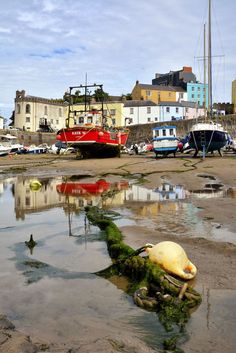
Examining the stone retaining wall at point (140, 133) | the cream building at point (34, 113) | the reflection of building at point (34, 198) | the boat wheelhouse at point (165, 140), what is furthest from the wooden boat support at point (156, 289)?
the cream building at point (34, 113)

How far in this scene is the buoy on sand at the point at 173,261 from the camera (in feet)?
17.7

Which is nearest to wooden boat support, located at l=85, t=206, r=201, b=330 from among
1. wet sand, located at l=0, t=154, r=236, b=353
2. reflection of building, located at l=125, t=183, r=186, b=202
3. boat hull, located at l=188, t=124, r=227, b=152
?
wet sand, located at l=0, t=154, r=236, b=353

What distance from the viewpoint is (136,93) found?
93000mm

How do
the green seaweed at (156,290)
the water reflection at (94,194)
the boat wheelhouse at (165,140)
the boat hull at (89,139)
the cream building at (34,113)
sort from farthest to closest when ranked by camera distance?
the cream building at (34,113) → the boat wheelhouse at (165,140) → the boat hull at (89,139) → the water reflection at (94,194) → the green seaweed at (156,290)

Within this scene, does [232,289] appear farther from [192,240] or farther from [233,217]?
[233,217]

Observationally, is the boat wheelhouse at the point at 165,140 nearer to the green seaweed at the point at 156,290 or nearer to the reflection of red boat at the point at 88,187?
the reflection of red boat at the point at 88,187

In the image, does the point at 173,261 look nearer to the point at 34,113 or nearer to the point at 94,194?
the point at 94,194

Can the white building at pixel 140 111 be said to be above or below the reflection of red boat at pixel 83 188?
above

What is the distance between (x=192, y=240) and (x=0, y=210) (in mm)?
5640

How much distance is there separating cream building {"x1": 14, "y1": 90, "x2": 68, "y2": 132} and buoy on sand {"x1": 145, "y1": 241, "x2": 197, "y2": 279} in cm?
7343

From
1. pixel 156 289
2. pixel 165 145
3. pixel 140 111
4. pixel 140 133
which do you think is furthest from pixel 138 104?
pixel 156 289

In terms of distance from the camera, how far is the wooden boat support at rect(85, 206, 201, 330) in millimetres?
4438

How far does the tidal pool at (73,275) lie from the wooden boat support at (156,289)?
11cm

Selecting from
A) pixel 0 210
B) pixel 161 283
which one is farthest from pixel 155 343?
pixel 0 210
